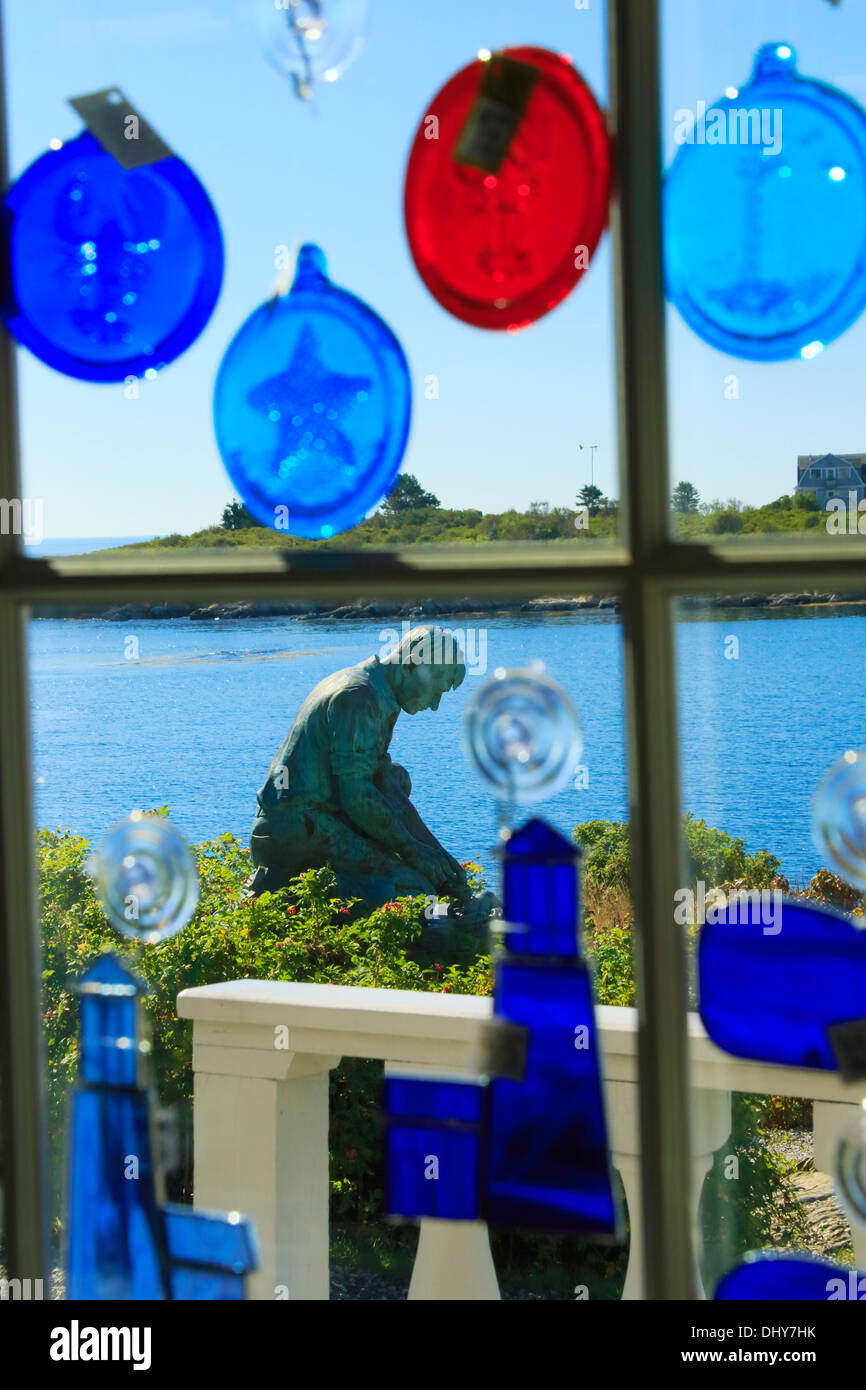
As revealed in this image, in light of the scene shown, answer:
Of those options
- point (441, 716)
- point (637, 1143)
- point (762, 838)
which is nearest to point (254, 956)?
point (441, 716)

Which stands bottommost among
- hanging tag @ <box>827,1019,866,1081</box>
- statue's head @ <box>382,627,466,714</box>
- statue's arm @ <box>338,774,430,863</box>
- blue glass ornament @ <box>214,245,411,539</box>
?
hanging tag @ <box>827,1019,866,1081</box>

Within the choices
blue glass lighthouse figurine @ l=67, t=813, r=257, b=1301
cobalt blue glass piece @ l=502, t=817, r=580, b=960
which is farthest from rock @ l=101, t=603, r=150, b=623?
cobalt blue glass piece @ l=502, t=817, r=580, b=960

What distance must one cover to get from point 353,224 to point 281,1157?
A: 965 mm

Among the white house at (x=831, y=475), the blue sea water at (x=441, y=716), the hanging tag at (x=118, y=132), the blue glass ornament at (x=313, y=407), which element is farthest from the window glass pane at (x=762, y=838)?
the hanging tag at (x=118, y=132)

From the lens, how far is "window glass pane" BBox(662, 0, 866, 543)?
3.43ft

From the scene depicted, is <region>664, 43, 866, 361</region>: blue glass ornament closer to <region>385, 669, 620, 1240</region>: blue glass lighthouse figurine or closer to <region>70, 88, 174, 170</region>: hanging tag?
<region>385, 669, 620, 1240</region>: blue glass lighthouse figurine

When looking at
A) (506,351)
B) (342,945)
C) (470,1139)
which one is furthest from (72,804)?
(506,351)

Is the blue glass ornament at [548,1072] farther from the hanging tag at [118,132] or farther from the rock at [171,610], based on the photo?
the hanging tag at [118,132]

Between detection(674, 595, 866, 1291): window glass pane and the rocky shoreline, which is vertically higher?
the rocky shoreline

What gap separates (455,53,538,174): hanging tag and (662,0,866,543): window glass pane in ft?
0.46

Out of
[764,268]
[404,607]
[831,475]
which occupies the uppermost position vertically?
[764,268]

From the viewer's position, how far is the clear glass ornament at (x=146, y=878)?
3.93ft

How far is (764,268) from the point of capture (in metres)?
1.05

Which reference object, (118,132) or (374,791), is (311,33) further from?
(374,791)
